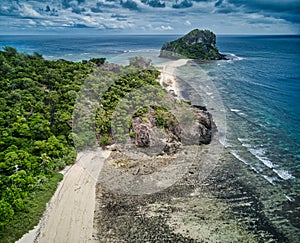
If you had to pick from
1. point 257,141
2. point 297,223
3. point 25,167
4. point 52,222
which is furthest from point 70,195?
point 257,141

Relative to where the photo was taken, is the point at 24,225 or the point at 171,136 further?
the point at 171,136

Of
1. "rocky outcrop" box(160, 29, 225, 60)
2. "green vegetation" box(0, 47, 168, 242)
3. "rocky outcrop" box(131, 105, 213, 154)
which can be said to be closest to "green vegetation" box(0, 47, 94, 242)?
"green vegetation" box(0, 47, 168, 242)

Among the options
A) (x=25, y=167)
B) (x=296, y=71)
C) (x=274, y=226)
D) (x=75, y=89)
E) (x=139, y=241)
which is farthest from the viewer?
(x=296, y=71)

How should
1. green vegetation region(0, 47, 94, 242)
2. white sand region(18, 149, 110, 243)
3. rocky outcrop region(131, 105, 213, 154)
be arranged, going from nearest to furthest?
white sand region(18, 149, 110, 243)
green vegetation region(0, 47, 94, 242)
rocky outcrop region(131, 105, 213, 154)

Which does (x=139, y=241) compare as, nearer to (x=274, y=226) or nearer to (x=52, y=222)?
(x=52, y=222)

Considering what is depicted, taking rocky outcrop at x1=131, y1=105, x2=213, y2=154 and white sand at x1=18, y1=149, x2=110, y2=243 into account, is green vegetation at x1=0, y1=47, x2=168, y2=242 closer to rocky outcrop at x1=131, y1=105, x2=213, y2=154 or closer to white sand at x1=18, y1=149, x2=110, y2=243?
white sand at x1=18, y1=149, x2=110, y2=243

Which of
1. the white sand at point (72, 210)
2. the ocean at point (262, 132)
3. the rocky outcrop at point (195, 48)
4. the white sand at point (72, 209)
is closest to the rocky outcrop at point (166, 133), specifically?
the ocean at point (262, 132)

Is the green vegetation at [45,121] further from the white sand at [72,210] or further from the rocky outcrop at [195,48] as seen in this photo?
the rocky outcrop at [195,48]
